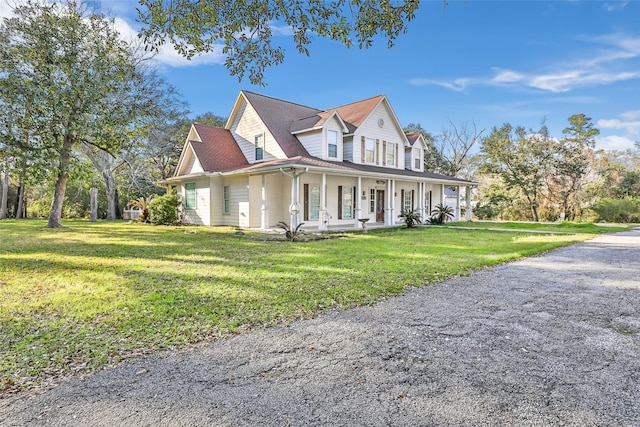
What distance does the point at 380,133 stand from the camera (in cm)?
1953

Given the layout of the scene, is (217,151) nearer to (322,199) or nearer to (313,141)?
(313,141)

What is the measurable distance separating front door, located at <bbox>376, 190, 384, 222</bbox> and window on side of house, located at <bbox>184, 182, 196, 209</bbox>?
10.00 m

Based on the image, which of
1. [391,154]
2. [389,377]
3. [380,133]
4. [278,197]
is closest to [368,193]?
[391,154]

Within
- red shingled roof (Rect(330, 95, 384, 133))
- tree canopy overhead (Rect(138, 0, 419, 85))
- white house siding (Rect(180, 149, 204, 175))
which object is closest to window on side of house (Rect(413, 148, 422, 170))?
red shingled roof (Rect(330, 95, 384, 133))

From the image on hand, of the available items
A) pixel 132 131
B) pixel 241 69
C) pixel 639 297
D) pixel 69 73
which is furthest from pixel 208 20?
pixel 132 131

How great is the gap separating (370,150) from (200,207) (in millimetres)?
9525

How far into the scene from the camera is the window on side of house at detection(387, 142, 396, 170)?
20.1 m

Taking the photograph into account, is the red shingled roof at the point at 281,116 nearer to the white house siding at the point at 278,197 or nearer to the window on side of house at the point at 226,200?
the white house siding at the point at 278,197

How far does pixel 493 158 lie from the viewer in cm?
2834

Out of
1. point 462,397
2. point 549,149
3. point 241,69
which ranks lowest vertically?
point 462,397

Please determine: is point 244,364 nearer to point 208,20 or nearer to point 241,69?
point 208,20

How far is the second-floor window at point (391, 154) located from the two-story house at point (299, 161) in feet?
0.19

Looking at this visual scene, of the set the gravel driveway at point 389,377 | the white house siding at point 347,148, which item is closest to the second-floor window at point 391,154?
the white house siding at point 347,148

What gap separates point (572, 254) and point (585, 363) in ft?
24.6
